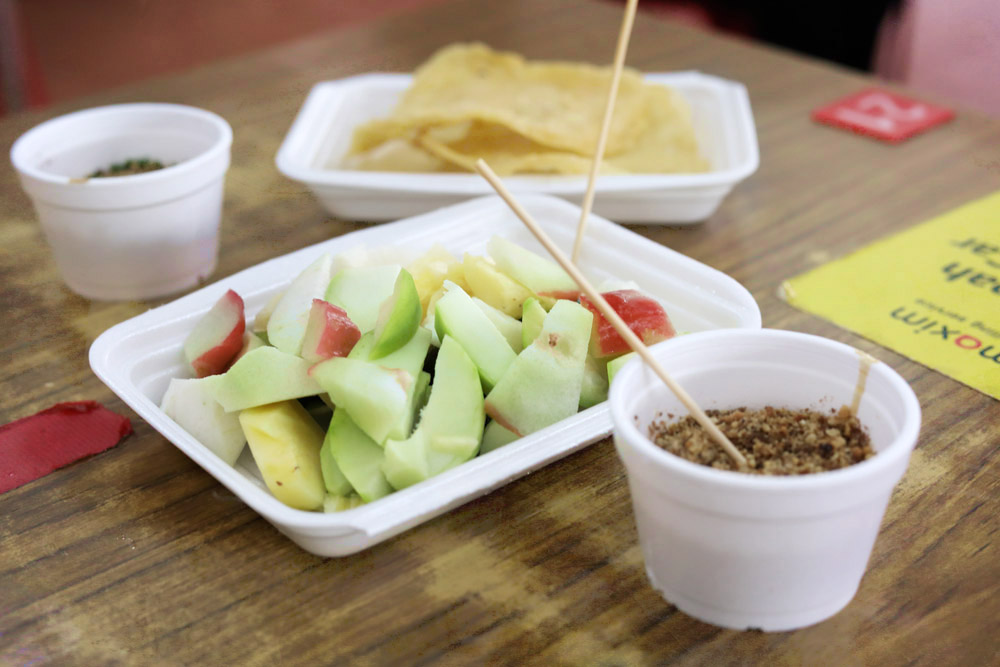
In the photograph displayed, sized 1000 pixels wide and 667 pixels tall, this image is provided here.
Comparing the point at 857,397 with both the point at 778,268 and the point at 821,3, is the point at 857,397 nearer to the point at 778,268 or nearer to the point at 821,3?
the point at 778,268

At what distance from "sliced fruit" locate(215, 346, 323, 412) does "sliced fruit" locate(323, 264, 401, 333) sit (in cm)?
11

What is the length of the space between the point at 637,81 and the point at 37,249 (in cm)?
95

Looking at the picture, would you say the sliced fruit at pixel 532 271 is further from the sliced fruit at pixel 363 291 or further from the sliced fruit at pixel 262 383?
the sliced fruit at pixel 262 383

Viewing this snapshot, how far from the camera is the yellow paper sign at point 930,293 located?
3.51 feet

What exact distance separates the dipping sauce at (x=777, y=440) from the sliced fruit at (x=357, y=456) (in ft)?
0.74

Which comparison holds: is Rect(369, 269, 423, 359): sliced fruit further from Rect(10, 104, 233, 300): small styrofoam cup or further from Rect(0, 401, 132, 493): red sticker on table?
Rect(10, 104, 233, 300): small styrofoam cup

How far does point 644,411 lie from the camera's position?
76 centimetres

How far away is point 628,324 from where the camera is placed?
926mm

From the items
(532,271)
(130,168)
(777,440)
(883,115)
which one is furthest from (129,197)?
(883,115)

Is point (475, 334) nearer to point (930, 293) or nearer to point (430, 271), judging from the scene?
point (430, 271)

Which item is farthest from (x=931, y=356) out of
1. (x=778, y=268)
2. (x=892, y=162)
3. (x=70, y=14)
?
(x=70, y=14)

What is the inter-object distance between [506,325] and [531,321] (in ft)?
0.13

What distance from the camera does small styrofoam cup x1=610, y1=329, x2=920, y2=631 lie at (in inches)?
25.1

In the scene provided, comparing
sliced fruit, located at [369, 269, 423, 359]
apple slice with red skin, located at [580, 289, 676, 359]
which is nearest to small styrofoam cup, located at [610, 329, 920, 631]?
apple slice with red skin, located at [580, 289, 676, 359]
